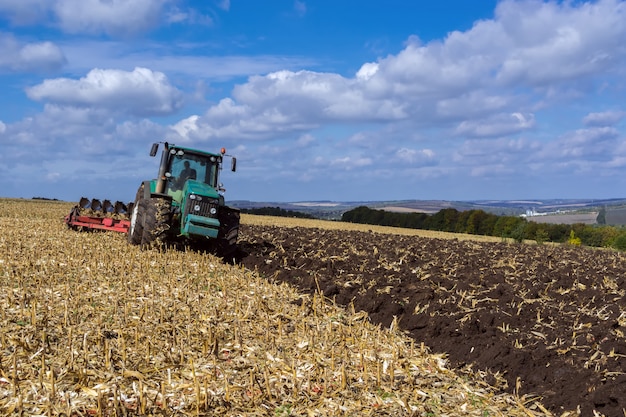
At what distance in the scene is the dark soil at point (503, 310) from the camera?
613cm

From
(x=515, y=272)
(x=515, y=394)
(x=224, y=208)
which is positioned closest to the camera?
(x=515, y=394)

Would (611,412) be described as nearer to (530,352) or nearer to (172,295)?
(530,352)

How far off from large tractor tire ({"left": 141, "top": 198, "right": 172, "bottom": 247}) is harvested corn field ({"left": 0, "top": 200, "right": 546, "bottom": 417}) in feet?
11.7

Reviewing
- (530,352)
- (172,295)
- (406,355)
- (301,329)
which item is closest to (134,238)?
(172,295)

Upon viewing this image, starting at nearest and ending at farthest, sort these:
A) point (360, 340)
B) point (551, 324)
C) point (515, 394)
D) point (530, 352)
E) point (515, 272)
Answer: point (515, 394) < point (530, 352) < point (360, 340) < point (551, 324) < point (515, 272)

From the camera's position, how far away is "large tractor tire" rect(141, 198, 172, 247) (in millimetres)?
13320

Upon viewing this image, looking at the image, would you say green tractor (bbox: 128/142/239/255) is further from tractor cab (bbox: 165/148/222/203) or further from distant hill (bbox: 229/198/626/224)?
distant hill (bbox: 229/198/626/224)

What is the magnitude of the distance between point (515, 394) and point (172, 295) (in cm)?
492

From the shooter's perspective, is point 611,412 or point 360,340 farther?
point 360,340

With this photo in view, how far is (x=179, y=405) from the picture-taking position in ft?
17.1

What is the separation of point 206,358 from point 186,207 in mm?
7323

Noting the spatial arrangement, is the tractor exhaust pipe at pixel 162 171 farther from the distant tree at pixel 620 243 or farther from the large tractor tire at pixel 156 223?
the distant tree at pixel 620 243

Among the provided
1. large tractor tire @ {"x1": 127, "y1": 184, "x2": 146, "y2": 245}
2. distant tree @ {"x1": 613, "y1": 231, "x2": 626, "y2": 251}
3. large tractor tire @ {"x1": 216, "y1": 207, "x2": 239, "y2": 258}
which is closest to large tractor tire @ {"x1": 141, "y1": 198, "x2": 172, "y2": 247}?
large tractor tire @ {"x1": 127, "y1": 184, "x2": 146, "y2": 245}

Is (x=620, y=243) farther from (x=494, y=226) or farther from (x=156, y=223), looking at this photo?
(x=156, y=223)
